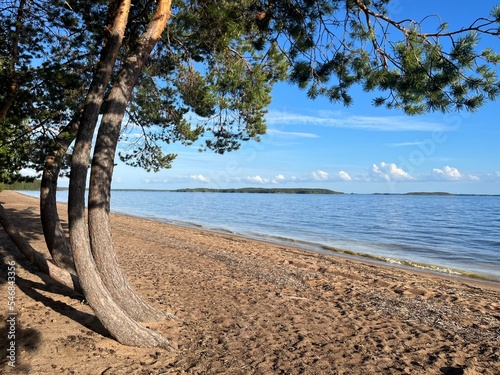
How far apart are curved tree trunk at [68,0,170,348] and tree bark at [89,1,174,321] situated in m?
0.13

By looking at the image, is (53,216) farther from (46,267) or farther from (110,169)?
(110,169)

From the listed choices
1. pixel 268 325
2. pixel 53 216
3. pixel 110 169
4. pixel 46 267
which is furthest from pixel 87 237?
pixel 268 325

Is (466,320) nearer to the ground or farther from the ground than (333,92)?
nearer to the ground

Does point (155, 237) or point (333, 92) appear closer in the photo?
point (333, 92)

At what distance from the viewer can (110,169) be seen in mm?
4637

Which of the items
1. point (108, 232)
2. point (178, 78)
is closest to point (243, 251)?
point (178, 78)

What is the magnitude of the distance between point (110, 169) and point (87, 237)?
874mm

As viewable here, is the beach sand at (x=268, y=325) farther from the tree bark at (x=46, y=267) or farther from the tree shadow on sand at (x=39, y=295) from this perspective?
the tree bark at (x=46, y=267)

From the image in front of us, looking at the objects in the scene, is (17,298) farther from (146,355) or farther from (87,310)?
(146,355)

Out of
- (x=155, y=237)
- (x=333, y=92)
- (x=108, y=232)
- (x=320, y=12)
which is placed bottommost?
(x=155, y=237)

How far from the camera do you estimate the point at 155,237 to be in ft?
52.7

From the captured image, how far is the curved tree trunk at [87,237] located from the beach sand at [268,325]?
0.20 metres

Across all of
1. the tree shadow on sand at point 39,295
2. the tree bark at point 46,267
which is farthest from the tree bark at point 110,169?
the tree bark at point 46,267

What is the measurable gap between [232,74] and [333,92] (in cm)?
177
